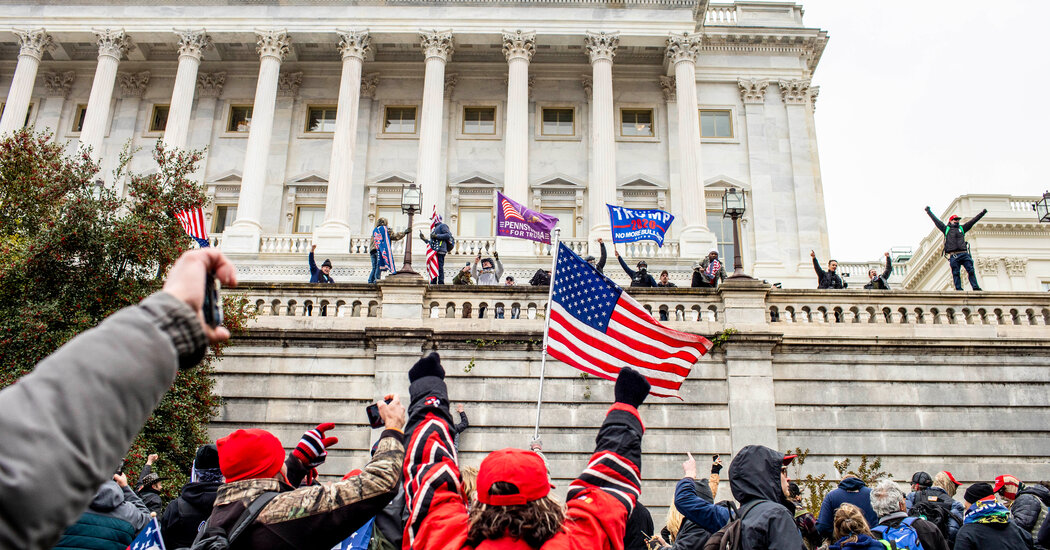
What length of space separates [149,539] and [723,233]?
33159mm

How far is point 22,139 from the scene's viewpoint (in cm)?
1616

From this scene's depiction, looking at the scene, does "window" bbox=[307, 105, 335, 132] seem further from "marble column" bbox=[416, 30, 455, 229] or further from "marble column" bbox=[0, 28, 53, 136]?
"marble column" bbox=[0, 28, 53, 136]

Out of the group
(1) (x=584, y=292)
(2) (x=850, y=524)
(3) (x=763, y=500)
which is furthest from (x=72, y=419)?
(1) (x=584, y=292)

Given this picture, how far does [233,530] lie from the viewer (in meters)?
3.97

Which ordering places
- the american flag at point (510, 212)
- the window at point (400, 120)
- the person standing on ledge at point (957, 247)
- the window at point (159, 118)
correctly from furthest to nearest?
1. the window at point (400, 120)
2. the window at point (159, 118)
3. the american flag at point (510, 212)
4. the person standing on ledge at point (957, 247)

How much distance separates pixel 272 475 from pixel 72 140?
3943cm

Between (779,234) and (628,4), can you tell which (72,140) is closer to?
(628,4)

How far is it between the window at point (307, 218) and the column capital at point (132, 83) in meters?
9.75

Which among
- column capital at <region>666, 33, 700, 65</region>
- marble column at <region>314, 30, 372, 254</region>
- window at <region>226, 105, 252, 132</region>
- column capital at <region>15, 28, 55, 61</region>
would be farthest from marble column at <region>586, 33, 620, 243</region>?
column capital at <region>15, 28, 55, 61</region>

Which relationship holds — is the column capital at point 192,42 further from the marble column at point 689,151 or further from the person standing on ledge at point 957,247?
the person standing on ledge at point 957,247

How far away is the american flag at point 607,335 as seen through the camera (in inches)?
427

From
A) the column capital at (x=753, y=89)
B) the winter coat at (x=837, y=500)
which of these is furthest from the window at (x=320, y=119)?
the winter coat at (x=837, y=500)

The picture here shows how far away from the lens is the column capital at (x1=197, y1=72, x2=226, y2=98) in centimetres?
3941

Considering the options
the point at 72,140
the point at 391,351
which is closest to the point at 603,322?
the point at 391,351
